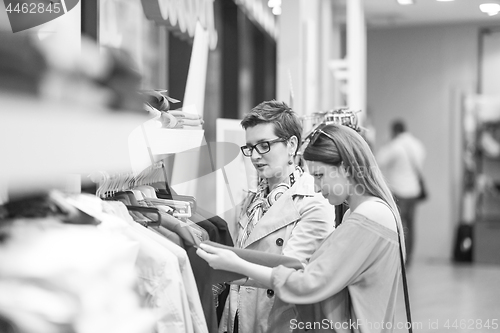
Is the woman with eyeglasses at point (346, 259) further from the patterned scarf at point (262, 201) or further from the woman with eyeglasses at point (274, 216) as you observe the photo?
the patterned scarf at point (262, 201)

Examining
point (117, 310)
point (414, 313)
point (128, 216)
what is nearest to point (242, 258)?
point (128, 216)

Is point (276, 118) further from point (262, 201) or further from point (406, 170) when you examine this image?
point (406, 170)

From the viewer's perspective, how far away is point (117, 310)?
108cm

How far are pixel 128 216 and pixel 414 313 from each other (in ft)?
13.7

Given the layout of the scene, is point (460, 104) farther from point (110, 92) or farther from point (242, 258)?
point (110, 92)

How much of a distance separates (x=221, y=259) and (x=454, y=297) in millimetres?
4955

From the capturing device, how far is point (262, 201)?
222 centimetres

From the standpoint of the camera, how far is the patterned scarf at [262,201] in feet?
7.15

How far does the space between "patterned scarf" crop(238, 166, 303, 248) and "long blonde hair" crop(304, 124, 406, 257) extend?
13.1 inches

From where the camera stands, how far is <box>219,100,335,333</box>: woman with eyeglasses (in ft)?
6.51

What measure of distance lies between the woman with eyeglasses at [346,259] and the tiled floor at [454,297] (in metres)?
1.82

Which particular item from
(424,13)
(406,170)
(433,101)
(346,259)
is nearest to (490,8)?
(424,13)

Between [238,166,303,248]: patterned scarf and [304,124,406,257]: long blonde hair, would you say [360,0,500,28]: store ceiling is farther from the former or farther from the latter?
[304,124,406,257]: long blonde hair

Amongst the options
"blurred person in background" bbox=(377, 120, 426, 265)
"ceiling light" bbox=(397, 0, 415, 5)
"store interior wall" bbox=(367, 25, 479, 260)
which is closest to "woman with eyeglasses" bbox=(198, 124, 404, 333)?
"ceiling light" bbox=(397, 0, 415, 5)
